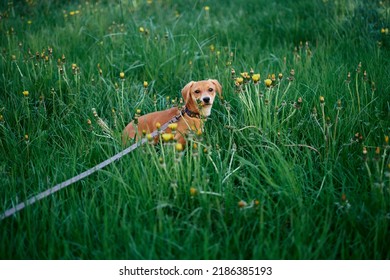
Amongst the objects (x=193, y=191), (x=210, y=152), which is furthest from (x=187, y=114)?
(x=193, y=191)

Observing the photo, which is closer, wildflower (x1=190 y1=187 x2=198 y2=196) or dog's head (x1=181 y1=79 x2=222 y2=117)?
wildflower (x1=190 y1=187 x2=198 y2=196)

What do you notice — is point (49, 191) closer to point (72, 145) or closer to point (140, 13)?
point (72, 145)

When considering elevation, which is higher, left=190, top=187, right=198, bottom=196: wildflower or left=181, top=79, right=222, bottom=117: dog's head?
left=181, top=79, right=222, bottom=117: dog's head

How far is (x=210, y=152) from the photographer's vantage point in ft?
7.52

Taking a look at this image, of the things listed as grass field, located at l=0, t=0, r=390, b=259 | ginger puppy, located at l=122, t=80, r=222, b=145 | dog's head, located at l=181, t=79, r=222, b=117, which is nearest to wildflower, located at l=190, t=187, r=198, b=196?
grass field, located at l=0, t=0, r=390, b=259

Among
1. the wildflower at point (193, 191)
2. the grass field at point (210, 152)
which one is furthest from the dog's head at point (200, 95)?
the wildflower at point (193, 191)

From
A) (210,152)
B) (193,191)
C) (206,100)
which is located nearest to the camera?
→ (193,191)

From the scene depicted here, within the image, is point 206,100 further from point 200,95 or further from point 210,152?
point 210,152

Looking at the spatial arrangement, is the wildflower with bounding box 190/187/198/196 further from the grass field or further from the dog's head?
the dog's head

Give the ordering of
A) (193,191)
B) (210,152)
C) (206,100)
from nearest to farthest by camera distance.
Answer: (193,191) → (210,152) → (206,100)

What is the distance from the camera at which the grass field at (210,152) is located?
6.44ft

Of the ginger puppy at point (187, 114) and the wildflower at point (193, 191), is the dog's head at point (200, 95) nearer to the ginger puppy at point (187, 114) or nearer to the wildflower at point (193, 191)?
the ginger puppy at point (187, 114)

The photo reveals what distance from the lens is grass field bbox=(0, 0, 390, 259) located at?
6.44ft

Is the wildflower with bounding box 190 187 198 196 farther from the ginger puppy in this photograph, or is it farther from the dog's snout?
the dog's snout
